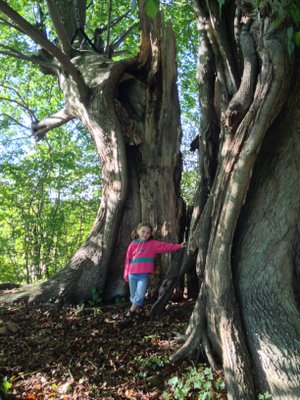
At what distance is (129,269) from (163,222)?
928 millimetres

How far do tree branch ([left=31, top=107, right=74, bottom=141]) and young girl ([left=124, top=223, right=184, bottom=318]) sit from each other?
10.9 ft

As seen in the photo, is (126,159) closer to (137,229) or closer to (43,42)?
(137,229)

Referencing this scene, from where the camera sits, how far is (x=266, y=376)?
3.10 metres

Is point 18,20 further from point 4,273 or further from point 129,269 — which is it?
point 4,273

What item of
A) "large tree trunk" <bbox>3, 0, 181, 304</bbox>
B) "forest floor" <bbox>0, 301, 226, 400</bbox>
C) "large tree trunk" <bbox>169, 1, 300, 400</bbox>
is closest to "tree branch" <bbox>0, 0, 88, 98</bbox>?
"large tree trunk" <bbox>3, 0, 181, 304</bbox>

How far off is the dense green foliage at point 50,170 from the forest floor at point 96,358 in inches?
221

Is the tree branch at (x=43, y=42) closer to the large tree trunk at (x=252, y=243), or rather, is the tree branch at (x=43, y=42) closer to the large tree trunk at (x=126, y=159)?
the large tree trunk at (x=126, y=159)

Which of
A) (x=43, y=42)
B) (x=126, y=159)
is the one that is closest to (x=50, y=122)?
(x=126, y=159)

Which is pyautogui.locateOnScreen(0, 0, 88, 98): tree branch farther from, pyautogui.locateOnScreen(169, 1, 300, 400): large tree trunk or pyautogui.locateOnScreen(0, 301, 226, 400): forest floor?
pyautogui.locateOnScreen(0, 301, 226, 400): forest floor

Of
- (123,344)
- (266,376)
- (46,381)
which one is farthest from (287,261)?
(46,381)

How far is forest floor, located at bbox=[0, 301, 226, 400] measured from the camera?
3399mm

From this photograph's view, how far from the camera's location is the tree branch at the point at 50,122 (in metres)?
7.84

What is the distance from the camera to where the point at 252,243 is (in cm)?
379

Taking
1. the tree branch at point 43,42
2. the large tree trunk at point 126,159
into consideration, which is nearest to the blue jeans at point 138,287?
the large tree trunk at point 126,159
